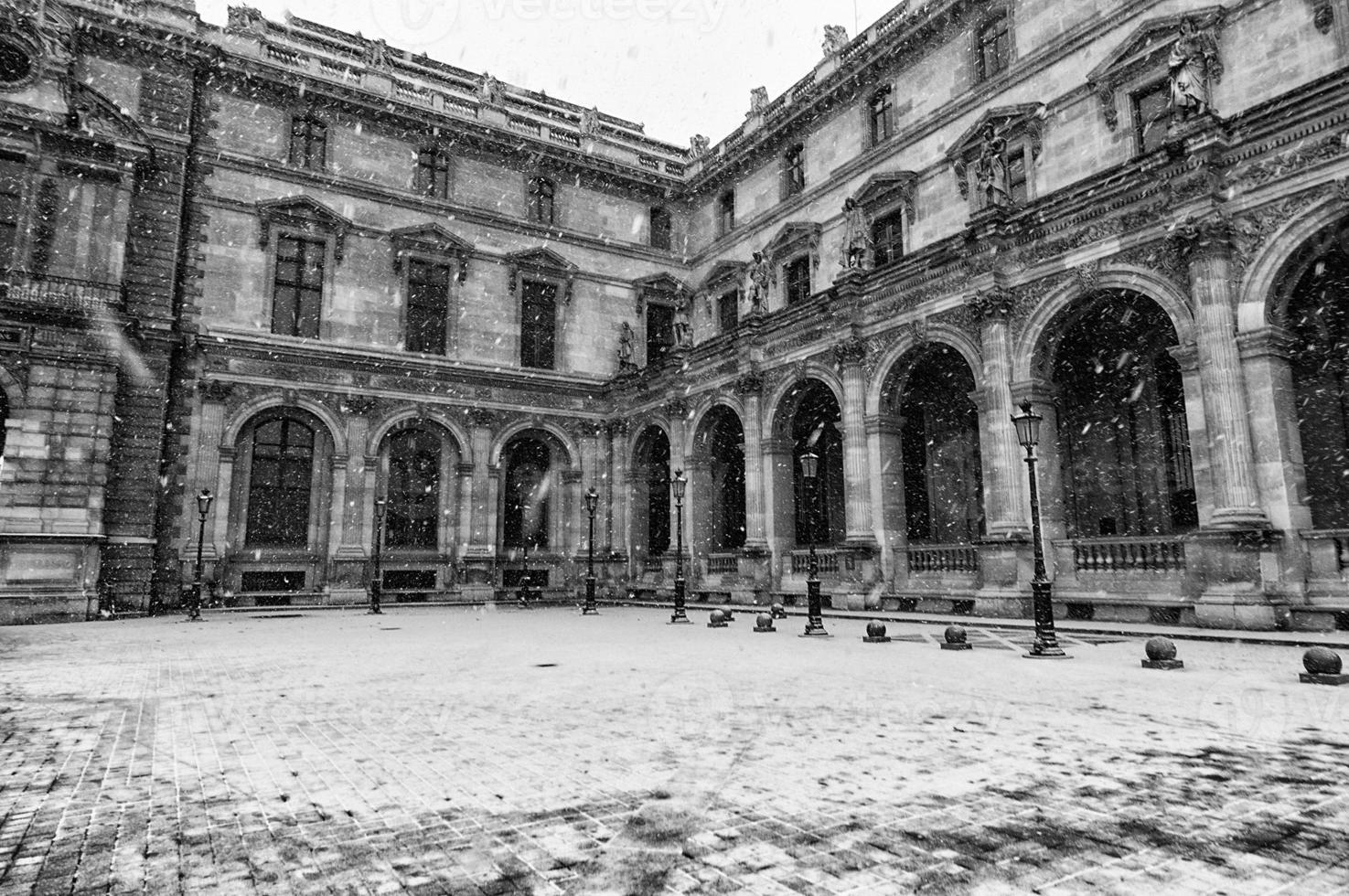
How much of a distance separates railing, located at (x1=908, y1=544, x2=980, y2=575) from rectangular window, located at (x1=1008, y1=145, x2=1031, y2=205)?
1038 centimetres

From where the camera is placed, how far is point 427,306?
103ft

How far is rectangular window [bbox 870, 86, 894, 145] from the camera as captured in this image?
27531 mm

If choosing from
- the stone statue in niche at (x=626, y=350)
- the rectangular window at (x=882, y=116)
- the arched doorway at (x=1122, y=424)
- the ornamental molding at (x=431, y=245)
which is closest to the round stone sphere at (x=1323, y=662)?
the arched doorway at (x=1122, y=424)

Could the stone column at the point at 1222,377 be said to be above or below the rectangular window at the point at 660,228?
below

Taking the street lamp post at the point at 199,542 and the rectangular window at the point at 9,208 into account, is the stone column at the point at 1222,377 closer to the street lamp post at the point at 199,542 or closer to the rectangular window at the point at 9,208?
the street lamp post at the point at 199,542

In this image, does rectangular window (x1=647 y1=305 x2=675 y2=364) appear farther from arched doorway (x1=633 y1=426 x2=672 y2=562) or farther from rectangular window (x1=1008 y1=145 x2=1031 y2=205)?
rectangular window (x1=1008 y1=145 x2=1031 y2=205)

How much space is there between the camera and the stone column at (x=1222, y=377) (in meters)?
14.2

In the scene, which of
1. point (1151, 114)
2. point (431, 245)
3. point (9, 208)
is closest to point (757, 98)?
point (431, 245)

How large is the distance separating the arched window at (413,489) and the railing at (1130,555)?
2223cm

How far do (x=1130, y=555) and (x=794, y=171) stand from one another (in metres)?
20.7

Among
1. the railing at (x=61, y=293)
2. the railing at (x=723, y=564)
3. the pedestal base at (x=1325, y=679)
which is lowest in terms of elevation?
the pedestal base at (x=1325, y=679)

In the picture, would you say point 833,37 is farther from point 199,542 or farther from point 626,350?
point 199,542

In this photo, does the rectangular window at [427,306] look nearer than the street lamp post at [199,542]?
No

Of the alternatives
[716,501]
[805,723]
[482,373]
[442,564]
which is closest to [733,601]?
[716,501]
